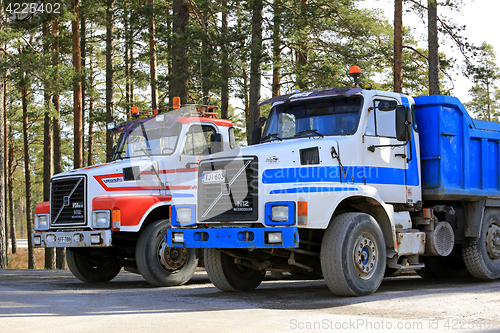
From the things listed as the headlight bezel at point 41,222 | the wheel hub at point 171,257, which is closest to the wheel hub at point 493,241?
the wheel hub at point 171,257

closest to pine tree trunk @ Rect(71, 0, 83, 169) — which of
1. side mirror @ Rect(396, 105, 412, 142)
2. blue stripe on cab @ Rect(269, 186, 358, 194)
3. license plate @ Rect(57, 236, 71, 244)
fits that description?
license plate @ Rect(57, 236, 71, 244)

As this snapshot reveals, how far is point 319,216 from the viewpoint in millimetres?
8008

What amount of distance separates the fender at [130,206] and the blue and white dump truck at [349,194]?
1732mm

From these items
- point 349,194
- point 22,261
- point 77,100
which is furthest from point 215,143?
point 22,261

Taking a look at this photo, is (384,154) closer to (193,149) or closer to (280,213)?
(280,213)

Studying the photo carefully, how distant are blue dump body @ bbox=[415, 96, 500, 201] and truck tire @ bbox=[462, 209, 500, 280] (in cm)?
59

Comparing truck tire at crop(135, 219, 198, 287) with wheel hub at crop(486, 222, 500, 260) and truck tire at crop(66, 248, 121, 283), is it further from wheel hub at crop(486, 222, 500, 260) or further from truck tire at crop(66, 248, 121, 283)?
wheel hub at crop(486, 222, 500, 260)

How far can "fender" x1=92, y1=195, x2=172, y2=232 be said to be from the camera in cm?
1080

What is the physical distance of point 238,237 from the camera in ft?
26.9

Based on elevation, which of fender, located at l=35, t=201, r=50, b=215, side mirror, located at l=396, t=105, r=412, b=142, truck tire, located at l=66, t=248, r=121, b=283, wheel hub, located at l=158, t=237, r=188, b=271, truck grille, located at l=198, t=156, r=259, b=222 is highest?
side mirror, located at l=396, t=105, r=412, b=142

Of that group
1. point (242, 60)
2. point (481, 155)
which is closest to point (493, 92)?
point (242, 60)

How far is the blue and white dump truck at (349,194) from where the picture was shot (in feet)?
26.9

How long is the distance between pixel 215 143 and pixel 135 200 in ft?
6.86

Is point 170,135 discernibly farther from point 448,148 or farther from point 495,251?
point 495,251
